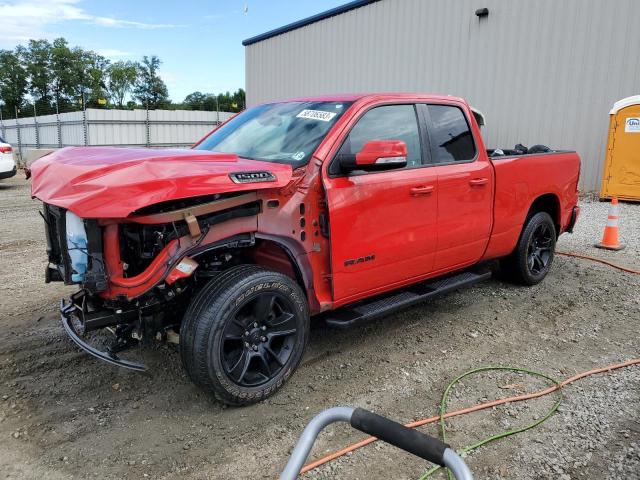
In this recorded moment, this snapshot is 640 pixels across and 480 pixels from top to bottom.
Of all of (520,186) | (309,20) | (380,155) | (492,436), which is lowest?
(492,436)

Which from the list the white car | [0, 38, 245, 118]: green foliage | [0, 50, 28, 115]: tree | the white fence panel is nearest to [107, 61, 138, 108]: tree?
[0, 38, 245, 118]: green foliage

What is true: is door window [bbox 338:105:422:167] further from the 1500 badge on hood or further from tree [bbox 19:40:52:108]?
tree [bbox 19:40:52:108]

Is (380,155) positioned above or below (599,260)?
above

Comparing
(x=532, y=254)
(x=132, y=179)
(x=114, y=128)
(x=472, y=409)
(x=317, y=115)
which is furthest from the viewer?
(x=114, y=128)

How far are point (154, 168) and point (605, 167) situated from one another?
10.6 meters

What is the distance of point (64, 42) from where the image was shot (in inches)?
2756

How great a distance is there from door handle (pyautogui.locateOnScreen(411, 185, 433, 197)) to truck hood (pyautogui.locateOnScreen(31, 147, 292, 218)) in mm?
1095

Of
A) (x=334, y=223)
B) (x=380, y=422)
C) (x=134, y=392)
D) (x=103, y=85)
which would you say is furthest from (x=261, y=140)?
(x=103, y=85)

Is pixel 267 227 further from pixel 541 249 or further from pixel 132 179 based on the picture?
pixel 541 249

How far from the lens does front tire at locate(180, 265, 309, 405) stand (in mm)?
2924

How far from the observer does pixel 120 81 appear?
73.9 m

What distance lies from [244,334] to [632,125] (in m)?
10.2

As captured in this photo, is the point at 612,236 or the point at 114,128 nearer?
the point at 612,236

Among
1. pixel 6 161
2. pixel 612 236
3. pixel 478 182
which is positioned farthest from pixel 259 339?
pixel 6 161
